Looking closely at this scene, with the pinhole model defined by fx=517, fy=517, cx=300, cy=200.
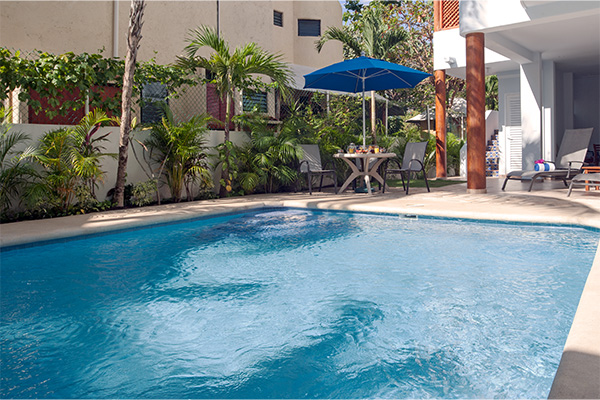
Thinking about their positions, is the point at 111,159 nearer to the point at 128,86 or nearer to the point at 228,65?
the point at 128,86

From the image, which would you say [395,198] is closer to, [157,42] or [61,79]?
[61,79]

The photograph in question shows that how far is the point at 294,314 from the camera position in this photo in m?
4.02

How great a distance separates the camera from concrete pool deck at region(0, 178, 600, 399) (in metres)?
4.74

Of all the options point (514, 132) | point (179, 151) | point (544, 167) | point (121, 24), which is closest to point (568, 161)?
point (544, 167)

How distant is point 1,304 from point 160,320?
4.76ft

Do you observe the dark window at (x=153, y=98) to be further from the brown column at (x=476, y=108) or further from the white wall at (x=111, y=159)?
the brown column at (x=476, y=108)

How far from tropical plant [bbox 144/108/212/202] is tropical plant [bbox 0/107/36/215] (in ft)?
7.59

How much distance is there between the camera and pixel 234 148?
35.8 ft

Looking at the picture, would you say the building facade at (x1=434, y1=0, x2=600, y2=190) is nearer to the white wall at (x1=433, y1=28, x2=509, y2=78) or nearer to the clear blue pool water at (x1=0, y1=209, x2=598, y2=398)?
the white wall at (x1=433, y1=28, x2=509, y2=78)

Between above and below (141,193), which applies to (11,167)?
above

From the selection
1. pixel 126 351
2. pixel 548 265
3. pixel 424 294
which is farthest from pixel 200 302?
pixel 548 265

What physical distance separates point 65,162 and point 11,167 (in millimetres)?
738

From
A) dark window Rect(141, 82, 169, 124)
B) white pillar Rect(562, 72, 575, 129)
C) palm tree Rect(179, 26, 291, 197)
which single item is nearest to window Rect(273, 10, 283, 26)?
dark window Rect(141, 82, 169, 124)

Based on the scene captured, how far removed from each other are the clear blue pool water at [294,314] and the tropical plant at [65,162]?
4.93ft
